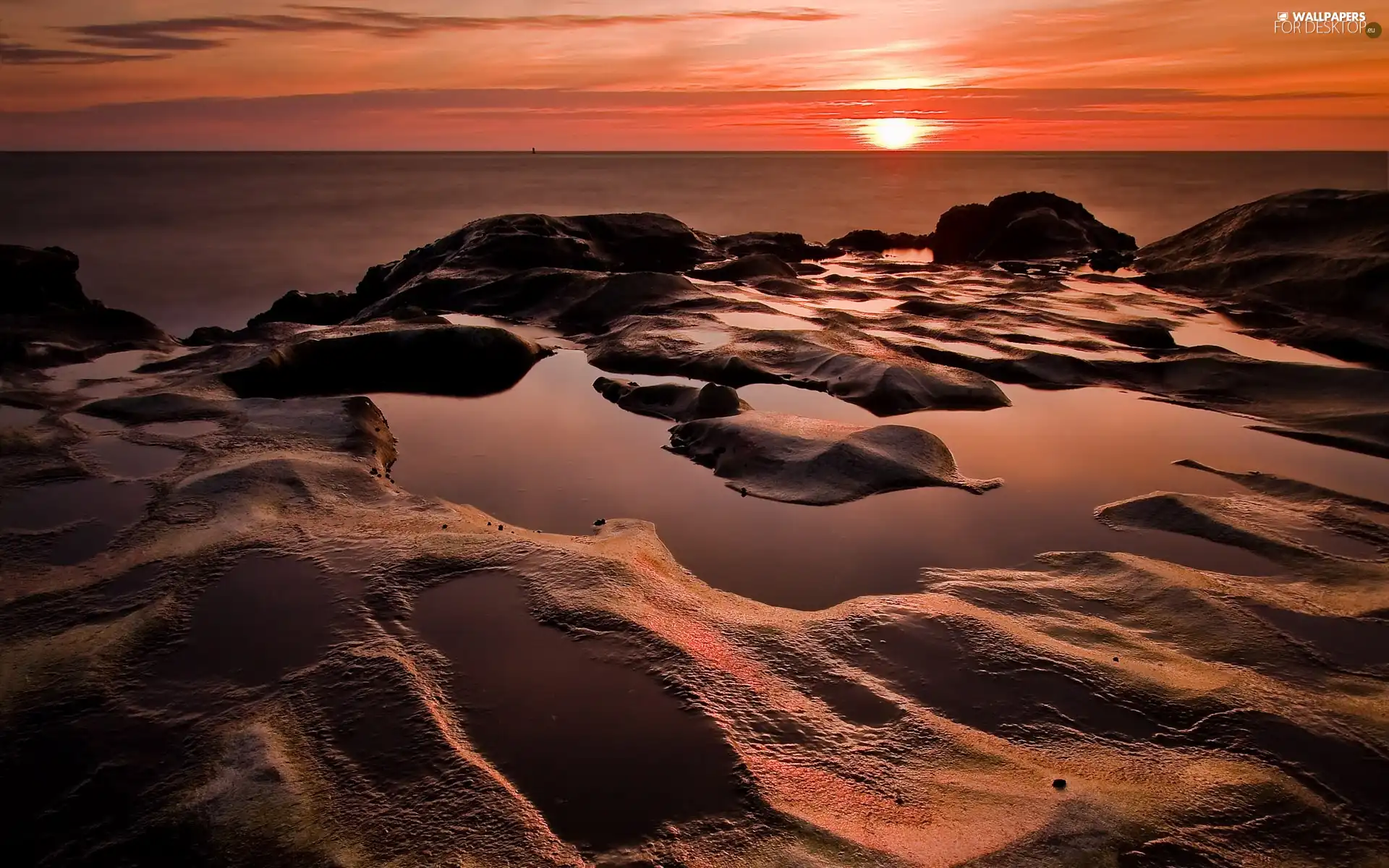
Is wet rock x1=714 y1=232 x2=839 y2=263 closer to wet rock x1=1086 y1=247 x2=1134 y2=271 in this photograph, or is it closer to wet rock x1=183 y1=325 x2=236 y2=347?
wet rock x1=1086 y1=247 x2=1134 y2=271

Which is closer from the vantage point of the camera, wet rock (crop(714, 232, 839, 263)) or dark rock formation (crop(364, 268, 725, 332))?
dark rock formation (crop(364, 268, 725, 332))

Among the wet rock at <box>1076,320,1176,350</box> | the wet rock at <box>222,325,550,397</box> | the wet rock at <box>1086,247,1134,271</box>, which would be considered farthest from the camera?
the wet rock at <box>1086,247,1134,271</box>

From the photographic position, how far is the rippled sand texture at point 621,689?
13.5 ft

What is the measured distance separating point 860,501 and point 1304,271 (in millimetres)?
15381

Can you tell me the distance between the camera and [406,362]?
561 inches

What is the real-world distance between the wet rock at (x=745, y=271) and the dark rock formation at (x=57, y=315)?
13087 millimetres

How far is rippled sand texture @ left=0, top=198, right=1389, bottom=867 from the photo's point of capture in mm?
4117

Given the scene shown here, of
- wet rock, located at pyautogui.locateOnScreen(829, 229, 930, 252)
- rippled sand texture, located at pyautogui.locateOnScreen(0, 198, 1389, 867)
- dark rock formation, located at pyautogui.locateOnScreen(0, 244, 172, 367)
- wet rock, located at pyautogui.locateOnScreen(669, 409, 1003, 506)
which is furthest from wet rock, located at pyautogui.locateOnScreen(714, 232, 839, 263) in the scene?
rippled sand texture, located at pyautogui.locateOnScreen(0, 198, 1389, 867)

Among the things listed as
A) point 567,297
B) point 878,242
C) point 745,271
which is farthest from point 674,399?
point 878,242

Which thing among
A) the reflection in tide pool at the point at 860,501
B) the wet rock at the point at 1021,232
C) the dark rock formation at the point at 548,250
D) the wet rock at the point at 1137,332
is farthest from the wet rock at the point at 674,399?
the wet rock at the point at 1021,232

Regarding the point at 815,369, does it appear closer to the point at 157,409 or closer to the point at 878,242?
the point at 157,409

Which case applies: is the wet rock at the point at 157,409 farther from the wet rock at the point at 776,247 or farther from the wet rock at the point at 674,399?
the wet rock at the point at 776,247

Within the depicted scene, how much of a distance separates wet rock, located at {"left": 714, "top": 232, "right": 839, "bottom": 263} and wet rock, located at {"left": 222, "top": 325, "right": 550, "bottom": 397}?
49.2 feet

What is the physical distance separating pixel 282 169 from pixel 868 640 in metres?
145
